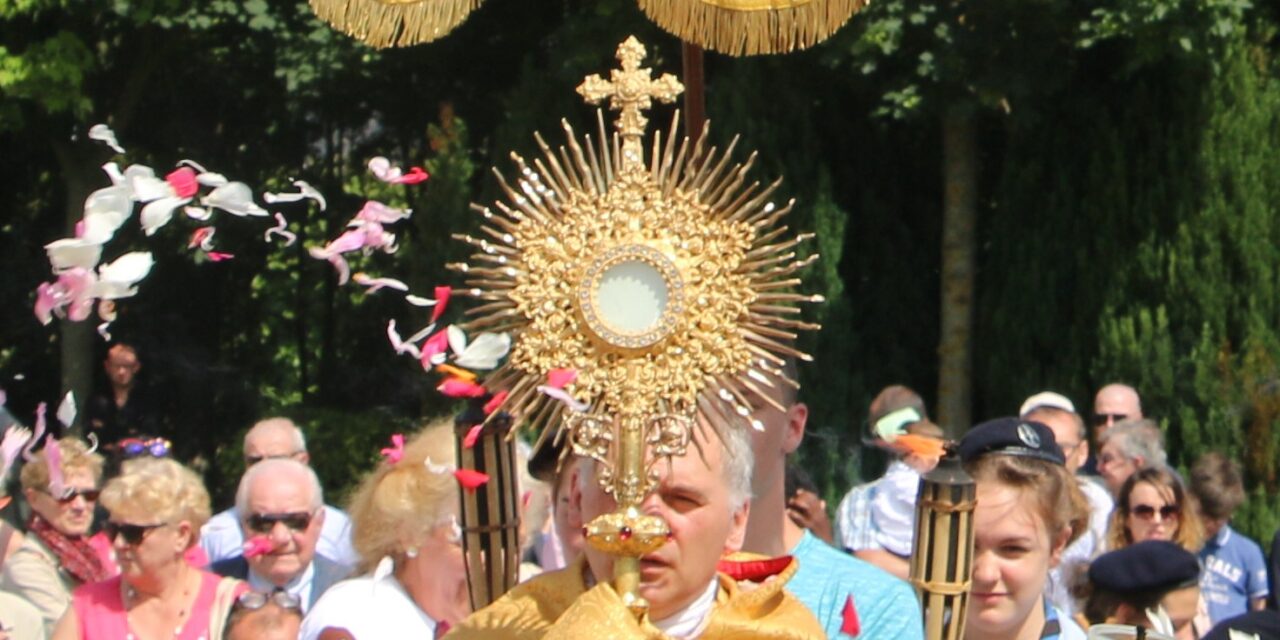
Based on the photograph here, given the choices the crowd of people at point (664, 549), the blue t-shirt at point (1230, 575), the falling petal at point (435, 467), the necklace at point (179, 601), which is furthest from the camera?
the blue t-shirt at point (1230, 575)

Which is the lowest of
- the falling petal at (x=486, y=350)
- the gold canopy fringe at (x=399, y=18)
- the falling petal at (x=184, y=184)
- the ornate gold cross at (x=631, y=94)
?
the falling petal at (x=486, y=350)

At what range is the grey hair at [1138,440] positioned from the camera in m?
7.60

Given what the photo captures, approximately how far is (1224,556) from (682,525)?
182 inches

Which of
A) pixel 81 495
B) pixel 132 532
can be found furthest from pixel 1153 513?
pixel 81 495

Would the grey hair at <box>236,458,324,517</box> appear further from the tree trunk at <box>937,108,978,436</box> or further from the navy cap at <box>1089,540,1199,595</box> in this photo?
the tree trunk at <box>937,108,978,436</box>

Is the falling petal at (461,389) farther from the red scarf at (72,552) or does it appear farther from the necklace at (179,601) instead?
the red scarf at (72,552)

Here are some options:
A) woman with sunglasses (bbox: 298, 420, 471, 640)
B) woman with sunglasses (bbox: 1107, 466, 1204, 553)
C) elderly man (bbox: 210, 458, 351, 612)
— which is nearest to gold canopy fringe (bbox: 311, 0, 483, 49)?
woman with sunglasses (bbox: 298, 420, 471, 640)

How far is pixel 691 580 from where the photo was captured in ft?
10.3

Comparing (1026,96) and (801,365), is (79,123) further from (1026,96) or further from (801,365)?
(1026,96)

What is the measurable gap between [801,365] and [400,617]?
702cm

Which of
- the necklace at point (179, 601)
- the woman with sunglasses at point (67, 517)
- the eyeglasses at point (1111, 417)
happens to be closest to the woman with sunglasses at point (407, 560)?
the necklace at point (179, 601)

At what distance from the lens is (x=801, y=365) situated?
38.0 feet

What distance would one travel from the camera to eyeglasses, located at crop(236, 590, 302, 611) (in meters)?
4.91

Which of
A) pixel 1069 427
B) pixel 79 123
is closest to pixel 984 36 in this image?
pixel 1069 427
